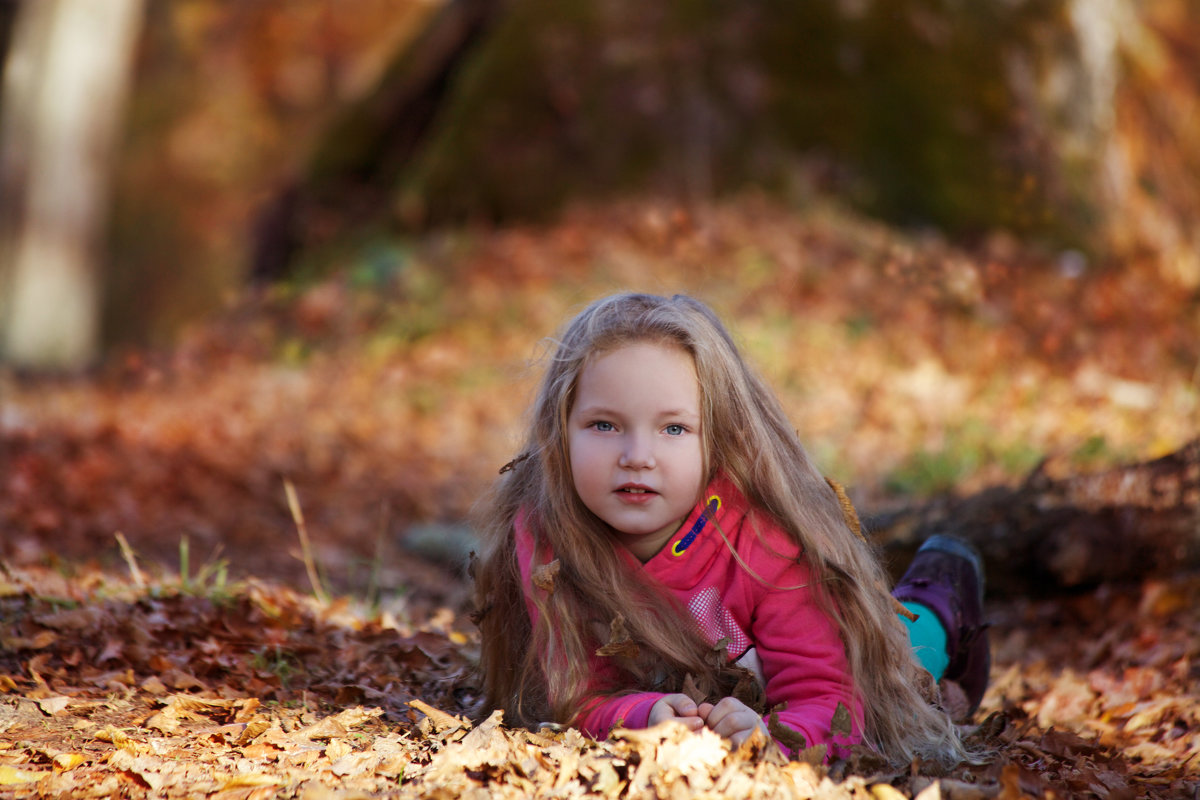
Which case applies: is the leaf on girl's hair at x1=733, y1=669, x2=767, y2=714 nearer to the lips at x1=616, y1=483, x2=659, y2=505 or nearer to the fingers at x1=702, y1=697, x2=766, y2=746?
the fingers at x1=702, y1=697, x2=766, y2=746

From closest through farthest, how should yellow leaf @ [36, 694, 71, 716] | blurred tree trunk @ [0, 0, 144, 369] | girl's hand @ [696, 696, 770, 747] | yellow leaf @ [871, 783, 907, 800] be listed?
1. yellow leaf @ [871, 783, 907, 800]
2. girl's hand @ [696, 696, 770, 747]
3. yellow leaf @ [36, 694, 71, 716]
4. blurred tree trunk @ [0, 0, 144, 369]

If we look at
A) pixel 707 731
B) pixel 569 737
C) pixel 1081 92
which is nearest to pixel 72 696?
pixel 569 737

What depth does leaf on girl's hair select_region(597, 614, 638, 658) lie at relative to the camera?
245 centimetres

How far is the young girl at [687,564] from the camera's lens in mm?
2496

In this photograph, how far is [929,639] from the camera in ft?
10.1

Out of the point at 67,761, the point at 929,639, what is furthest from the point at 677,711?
the point at 67,761

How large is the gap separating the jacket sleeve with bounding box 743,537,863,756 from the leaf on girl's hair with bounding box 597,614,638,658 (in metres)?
0.33

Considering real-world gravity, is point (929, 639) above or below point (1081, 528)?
below

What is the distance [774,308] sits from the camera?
7934mm

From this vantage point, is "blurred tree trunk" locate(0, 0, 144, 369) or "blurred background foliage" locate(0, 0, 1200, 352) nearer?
"blurred background foliage" locate(0, 0, 1200, 352)

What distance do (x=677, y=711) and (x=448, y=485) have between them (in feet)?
13.6

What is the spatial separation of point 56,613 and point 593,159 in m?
7.14

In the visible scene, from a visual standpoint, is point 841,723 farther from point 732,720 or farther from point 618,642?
point 618,642

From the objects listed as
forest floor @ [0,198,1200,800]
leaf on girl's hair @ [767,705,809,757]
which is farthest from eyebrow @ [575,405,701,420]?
leaf on girl's hair @ [767,705,809,757]
